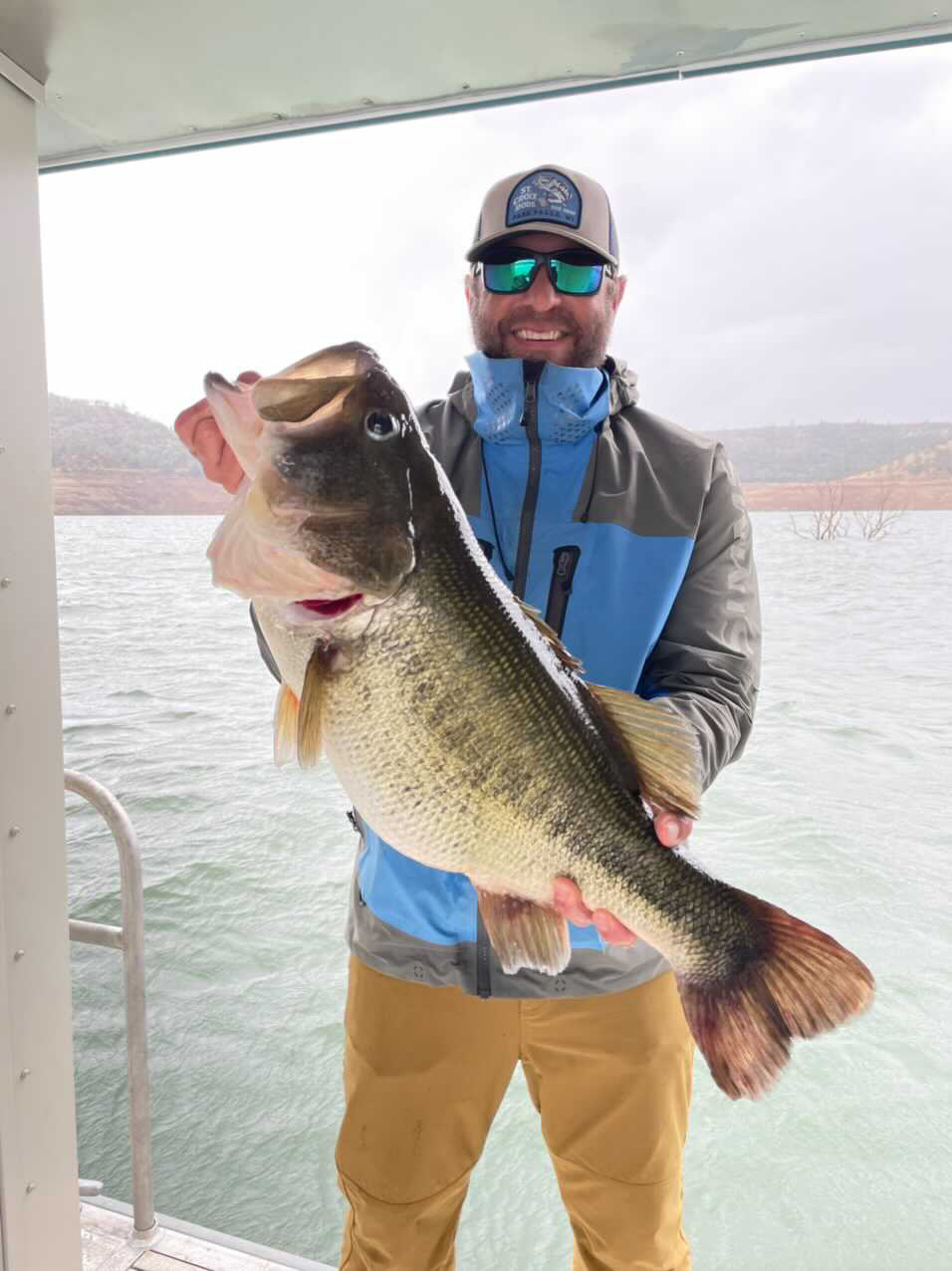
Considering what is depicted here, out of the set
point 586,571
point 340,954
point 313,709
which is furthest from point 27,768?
point 340,954

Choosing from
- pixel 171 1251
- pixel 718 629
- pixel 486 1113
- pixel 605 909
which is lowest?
pixel 171 1251

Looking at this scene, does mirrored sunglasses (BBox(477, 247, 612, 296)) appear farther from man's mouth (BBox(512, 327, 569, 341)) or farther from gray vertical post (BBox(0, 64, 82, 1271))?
gray vertical post (BBox(0, 64, 82, 1271))

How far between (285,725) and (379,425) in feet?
1.31

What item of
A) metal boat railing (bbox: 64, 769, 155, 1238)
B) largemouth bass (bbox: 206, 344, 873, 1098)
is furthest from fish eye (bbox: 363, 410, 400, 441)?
metal boat railing (bbox: 64, 769, 155, 1238)

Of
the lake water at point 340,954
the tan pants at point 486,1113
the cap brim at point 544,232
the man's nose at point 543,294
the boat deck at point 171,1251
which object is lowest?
the lake water at point 340,954

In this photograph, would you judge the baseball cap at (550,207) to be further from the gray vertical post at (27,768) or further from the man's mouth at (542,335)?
the gray vertical post at (27,768)

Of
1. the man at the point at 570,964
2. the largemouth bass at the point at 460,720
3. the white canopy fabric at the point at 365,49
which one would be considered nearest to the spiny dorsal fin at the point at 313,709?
the largemouth bass at the point at 460,720

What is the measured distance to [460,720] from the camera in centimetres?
104

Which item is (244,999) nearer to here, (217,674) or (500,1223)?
(500,1223)

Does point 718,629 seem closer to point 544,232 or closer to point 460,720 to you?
point 460,720

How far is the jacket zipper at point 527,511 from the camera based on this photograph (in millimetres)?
1517

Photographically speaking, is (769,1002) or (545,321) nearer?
(769,1002)

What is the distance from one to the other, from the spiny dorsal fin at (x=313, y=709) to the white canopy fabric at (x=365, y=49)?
116cm

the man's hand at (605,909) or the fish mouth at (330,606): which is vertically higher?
the fish mouth at (330,606)
